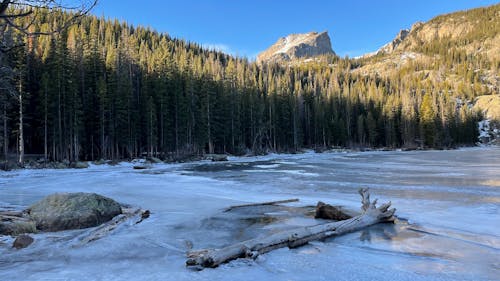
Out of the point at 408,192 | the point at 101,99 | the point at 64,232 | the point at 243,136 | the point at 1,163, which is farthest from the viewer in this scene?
the point at 243,136

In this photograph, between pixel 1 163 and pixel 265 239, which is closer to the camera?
pixel 265 239

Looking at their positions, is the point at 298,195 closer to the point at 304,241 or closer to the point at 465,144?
the point at 304,241

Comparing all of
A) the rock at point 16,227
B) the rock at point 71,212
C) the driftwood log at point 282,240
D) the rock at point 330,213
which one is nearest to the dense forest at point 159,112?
the rock at point 16,227

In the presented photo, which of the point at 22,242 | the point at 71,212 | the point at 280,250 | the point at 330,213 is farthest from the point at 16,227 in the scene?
the point at 330,213

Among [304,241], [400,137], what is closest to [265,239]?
[304,241]

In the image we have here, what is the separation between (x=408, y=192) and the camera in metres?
13.8

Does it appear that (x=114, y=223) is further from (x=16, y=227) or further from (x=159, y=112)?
(x=159, y=112)

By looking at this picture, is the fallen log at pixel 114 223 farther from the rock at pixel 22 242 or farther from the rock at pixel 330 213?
the rock at pixel 330 213

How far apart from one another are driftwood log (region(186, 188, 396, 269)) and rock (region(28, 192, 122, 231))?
4249 mm

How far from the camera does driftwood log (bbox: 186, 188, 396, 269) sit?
540 centimetres

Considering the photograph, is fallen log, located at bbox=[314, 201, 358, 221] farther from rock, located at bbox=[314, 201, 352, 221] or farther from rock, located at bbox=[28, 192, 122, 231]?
rock, located at bbox=[28, 192, 122, 231]

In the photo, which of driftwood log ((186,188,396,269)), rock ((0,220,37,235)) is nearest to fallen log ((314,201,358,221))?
driftwood log ((186,188,396,269))

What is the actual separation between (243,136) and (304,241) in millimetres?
57287

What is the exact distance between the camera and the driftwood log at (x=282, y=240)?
540cm
